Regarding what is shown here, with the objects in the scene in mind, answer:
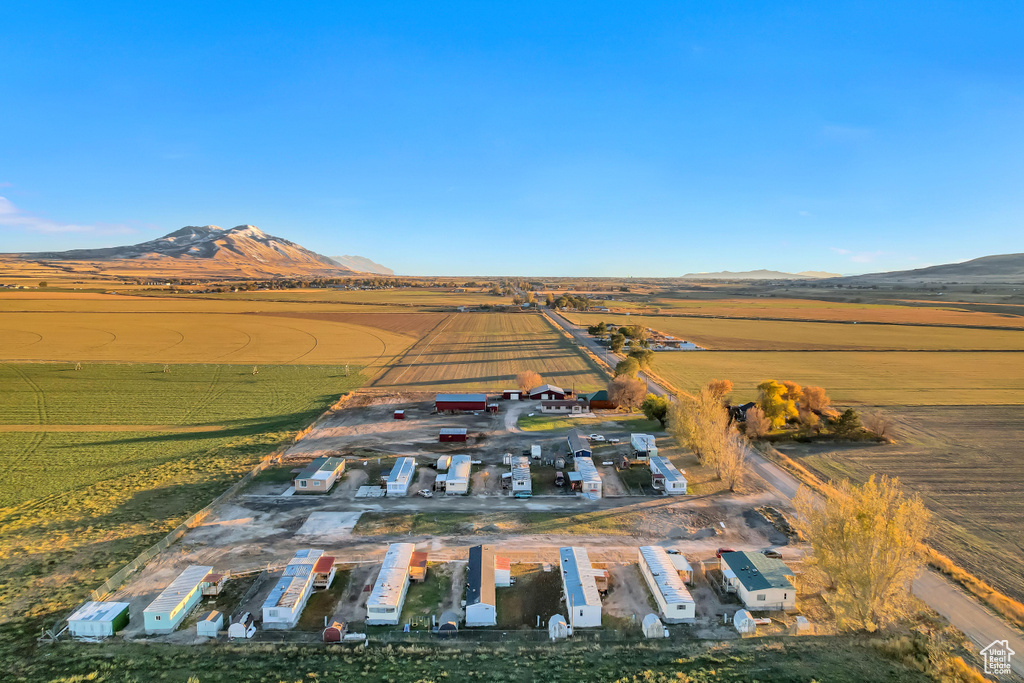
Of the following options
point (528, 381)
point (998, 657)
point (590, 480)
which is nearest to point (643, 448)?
point (590, 480)

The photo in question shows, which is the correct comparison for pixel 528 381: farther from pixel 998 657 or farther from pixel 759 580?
pixel 998 657

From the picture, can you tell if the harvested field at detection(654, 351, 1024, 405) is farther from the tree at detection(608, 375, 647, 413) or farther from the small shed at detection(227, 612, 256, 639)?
the small shed at detection(227, 612, 256, 639)

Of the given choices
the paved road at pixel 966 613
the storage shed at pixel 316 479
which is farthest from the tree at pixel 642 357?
the storage shed at pixel 316 479

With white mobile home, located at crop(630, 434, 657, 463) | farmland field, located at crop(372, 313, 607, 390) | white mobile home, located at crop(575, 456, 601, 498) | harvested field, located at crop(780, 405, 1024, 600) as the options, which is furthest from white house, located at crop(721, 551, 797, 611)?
farmland field, located at crop(372, 313, 607, 390)

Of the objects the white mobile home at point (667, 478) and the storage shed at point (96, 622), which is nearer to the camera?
the storage shed at point (96, 622)

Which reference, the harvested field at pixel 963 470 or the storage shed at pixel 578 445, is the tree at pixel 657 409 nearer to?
the storage shed at pixel 578 445
